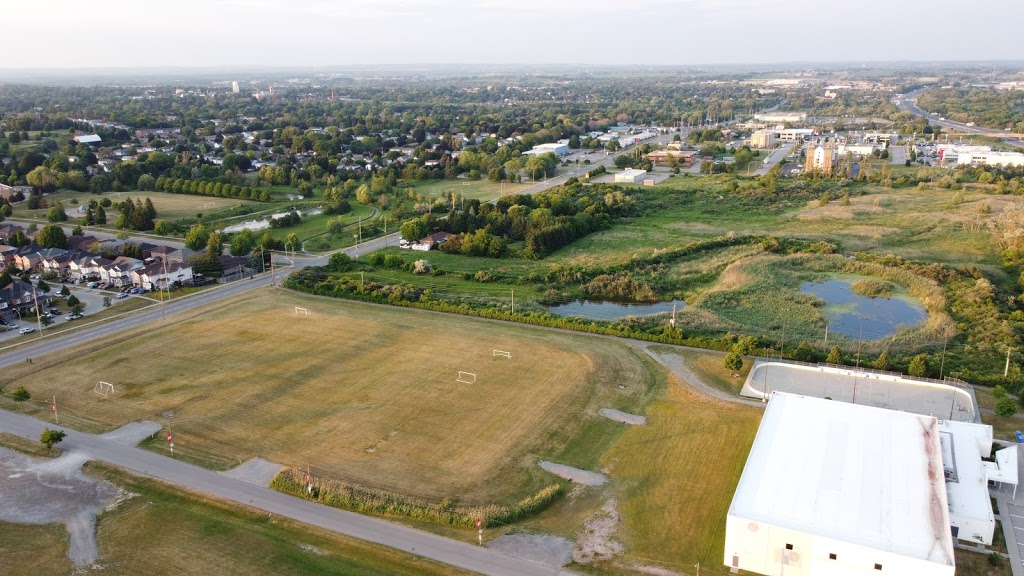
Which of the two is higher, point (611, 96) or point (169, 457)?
point (611, 96)

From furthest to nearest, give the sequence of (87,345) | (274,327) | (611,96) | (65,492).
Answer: (611,96), (274,327), (87,345), (65,492)

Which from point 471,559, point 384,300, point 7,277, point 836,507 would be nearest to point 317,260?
point 384,300

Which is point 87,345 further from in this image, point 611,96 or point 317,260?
point 611,96

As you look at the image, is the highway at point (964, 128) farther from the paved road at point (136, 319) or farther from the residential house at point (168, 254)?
the residential house at point (168, 254)

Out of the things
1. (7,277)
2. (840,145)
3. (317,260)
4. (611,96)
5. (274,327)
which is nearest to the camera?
(274,327)

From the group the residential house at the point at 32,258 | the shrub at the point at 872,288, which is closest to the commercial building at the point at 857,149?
the shrub at the point at 872,288

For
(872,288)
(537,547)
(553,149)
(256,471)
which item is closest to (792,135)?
(553,149)

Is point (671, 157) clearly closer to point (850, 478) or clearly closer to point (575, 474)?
point (575, 474)
